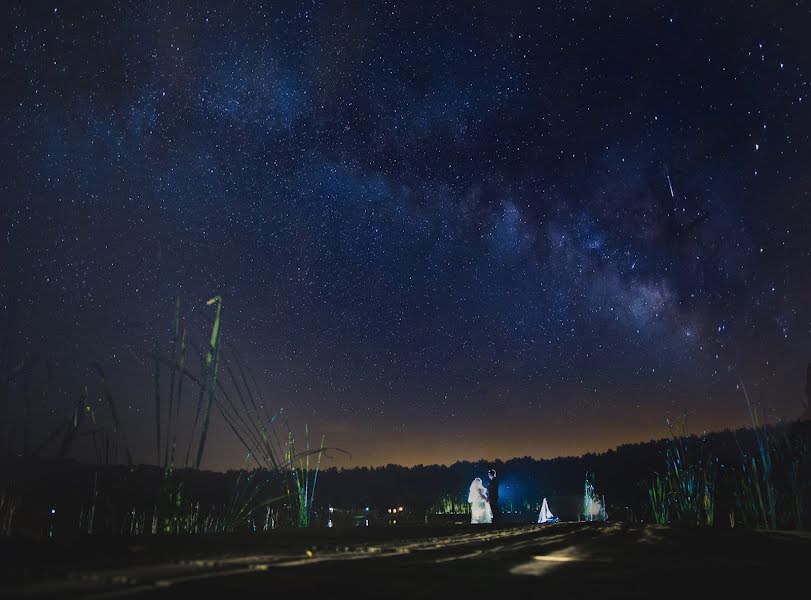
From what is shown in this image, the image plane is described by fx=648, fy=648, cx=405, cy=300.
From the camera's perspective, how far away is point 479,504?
23734 mm

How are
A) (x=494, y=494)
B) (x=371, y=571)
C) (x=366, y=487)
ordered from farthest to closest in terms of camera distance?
(x=366, y=487) → (x=494, y=494) → (x=371, y=571)

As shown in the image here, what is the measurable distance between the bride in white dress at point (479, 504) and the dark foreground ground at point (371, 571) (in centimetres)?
1647

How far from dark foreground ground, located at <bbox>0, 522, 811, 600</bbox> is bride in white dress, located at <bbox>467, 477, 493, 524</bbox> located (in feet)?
54.0

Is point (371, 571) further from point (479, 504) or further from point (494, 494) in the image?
point (479, 504)

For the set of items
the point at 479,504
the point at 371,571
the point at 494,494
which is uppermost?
the point at 494,494

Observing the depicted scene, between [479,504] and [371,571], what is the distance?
65.4 feet

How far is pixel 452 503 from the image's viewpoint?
3481 centimetres

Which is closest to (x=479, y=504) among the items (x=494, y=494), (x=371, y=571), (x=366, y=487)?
(x=494, y=494)

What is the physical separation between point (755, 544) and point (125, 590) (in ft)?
29.5

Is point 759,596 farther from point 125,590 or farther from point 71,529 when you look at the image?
point 71,529

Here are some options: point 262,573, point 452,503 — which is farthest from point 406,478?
point 262,573

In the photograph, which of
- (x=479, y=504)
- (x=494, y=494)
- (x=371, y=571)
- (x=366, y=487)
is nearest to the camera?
(x=371, y=571)

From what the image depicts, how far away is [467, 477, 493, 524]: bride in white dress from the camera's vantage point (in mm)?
23266

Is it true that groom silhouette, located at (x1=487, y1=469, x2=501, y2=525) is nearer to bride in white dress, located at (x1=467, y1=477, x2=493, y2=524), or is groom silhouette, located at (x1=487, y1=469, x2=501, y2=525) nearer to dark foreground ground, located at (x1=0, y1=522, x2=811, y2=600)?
bride in white dress, located at (x1=467, y1=477, x2=493, y2=524)
